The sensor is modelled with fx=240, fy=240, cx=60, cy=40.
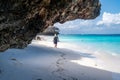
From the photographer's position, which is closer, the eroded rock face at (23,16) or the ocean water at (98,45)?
the eroded rock face at (23,16)

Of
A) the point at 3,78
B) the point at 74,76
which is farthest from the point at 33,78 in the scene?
the point at 74,76

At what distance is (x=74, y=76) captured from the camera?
36.4 feet

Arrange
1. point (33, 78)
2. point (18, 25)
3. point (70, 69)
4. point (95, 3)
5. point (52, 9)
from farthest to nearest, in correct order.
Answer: point (70, 69)
point (95, 3)
point (33, 78)
point (52, 9)
point (18, 25)

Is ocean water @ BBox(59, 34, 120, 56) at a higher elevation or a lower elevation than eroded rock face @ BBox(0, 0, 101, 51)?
lower

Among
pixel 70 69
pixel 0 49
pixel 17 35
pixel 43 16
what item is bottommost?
pixel 70 69

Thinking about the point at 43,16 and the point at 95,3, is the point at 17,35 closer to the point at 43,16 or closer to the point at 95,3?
the point at 43,16

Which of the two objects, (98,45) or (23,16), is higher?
(23,16)

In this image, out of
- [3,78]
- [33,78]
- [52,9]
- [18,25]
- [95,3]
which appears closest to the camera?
[18,25]

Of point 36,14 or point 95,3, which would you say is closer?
point 36,14

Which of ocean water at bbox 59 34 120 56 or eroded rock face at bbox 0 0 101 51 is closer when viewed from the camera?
eroded rock face at bbox 0 0 101 51

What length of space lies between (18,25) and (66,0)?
5.58 ft

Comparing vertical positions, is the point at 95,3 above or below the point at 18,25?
above

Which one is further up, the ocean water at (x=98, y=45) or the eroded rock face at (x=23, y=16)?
the eroded rock face at (x=23, y=16)

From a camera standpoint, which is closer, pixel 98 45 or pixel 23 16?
pixel 23 16
